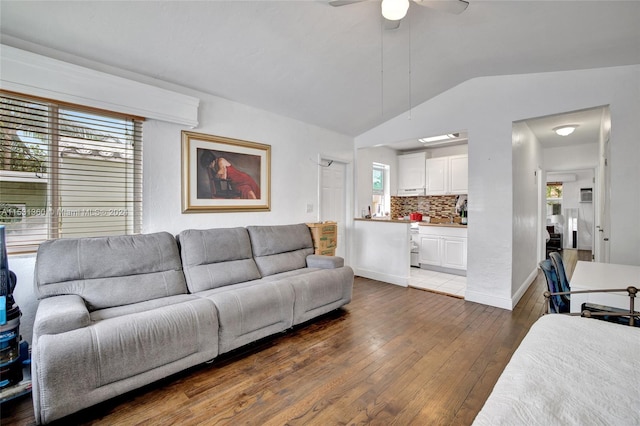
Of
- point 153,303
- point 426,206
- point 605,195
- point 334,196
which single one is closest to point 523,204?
point 605,195

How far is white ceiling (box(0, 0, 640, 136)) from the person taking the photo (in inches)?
83.8

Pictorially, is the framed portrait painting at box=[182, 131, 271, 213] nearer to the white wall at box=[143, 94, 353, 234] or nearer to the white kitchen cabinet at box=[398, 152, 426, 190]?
the white wall at box=[143, 94, 353, 234]

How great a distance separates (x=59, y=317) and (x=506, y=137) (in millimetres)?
4483

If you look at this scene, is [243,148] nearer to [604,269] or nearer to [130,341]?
[130,341]

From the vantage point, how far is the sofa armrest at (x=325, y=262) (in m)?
3.46

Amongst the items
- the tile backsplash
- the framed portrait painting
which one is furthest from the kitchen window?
the framed portrait painting

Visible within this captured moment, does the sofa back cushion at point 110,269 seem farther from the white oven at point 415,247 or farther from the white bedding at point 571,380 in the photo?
the white oven at point 415,247

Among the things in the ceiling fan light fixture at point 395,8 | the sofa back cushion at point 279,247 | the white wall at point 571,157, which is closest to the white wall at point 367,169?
the sofa back cushion at point 279,247

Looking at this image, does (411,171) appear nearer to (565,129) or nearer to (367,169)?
(367,169)

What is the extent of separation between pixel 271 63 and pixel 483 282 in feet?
12.0

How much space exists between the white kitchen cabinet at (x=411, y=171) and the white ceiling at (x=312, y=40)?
288 centimetres

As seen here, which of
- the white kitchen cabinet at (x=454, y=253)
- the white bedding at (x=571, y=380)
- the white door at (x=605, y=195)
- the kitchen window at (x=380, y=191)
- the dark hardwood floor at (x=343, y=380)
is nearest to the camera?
the white bedding at (x=571, y=380)

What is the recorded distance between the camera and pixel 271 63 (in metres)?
2.89

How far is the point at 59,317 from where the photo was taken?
1.68m
